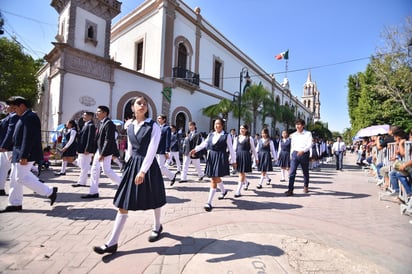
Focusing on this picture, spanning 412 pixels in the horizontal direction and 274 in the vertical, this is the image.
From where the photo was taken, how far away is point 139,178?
2.60m

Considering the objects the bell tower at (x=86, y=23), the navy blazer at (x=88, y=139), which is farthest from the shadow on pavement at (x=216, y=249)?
the bell tower at (x=86, y=23)

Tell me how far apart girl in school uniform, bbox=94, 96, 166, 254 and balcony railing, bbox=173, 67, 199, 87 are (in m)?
16.7

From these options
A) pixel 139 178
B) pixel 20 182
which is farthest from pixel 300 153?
pixel 20 182

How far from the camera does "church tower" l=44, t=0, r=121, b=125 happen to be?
40.8 feet

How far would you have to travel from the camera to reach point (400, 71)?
1441 cm

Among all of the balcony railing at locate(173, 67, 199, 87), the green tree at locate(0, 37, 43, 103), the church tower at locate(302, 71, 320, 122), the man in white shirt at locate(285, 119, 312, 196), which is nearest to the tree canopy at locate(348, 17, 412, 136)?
the man in white shirt at locate(285, 119, 312, 196)

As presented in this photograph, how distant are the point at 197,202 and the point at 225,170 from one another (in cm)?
99

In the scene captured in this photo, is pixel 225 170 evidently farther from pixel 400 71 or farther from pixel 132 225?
pixel 400 71

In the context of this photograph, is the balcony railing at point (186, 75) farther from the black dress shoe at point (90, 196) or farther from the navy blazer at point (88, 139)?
the black dress shoe at point (90, 196)

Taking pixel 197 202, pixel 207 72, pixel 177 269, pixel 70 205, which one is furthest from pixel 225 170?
pixel 207 72

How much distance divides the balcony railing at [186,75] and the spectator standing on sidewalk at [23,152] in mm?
15480

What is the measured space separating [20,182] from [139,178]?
110 inches

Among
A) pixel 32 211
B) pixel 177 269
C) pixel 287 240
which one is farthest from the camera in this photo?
pixel 32 211

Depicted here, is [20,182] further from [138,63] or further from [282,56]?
[282,56]
